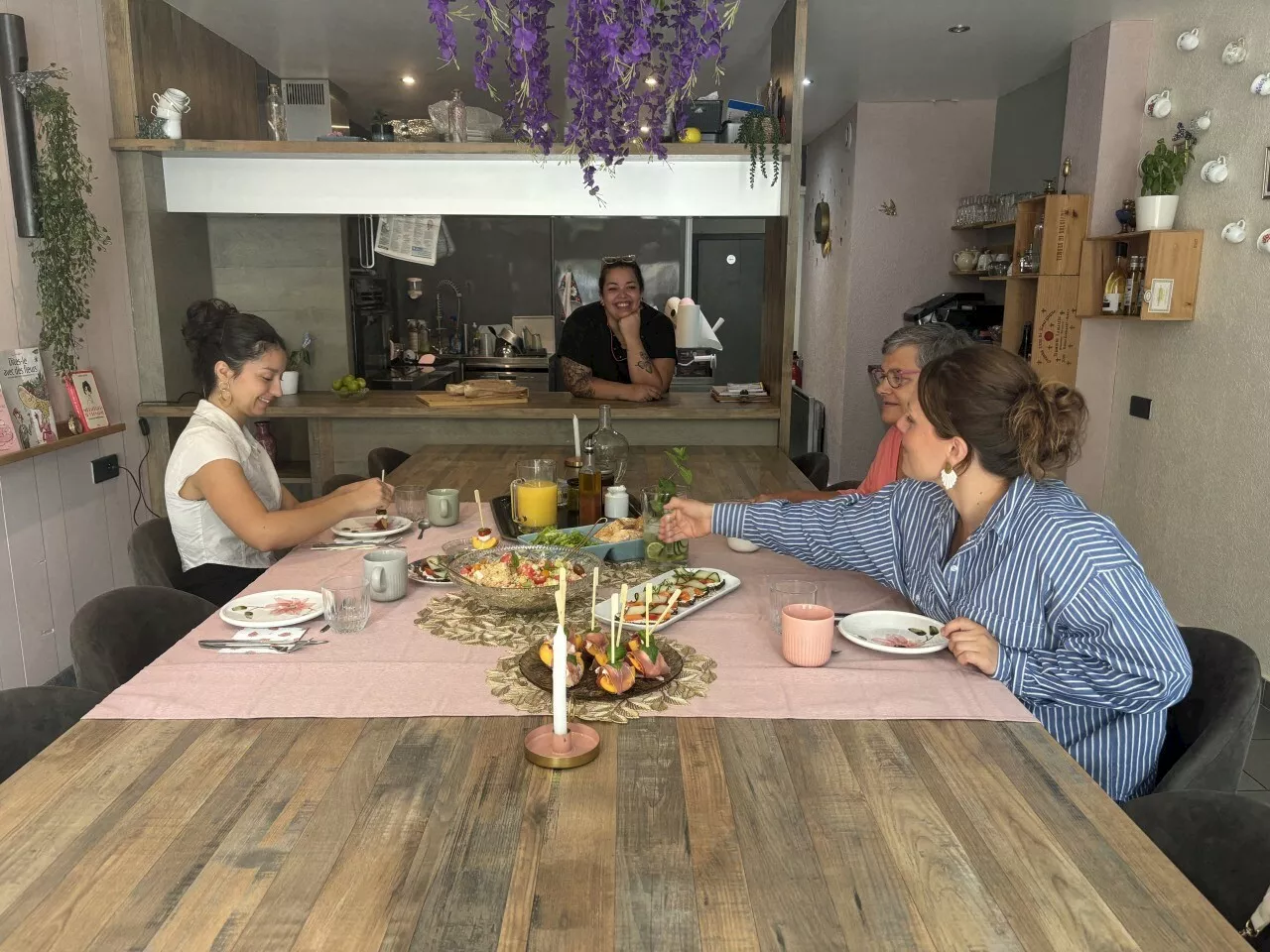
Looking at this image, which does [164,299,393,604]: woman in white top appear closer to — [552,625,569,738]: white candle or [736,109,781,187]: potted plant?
[552,625,569,738]: white candle

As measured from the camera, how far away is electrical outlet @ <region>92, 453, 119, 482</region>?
3.81 m

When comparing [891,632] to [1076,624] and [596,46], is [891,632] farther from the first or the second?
[596,46]

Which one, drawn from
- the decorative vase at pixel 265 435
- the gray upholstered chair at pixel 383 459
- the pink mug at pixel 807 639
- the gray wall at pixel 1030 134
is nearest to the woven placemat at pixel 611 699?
the pink mug at pixel 807 639

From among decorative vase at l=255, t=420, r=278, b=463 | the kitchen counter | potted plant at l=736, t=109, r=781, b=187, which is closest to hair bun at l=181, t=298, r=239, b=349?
the kitchen counter

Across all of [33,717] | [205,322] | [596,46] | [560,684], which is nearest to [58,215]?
[205,322]

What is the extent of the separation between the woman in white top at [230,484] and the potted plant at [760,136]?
2.35 meters

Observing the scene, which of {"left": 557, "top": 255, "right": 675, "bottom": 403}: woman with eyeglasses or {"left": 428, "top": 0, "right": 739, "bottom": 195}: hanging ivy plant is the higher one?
{"left": 428, "top": 0, "right": 739, "bottom": 195}: hanging ivy plant

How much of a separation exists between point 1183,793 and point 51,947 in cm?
139

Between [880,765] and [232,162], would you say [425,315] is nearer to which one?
[232,162]

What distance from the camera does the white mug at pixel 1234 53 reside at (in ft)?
11.7

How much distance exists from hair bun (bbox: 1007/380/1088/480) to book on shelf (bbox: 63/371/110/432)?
336cm

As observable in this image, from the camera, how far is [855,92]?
6242mm

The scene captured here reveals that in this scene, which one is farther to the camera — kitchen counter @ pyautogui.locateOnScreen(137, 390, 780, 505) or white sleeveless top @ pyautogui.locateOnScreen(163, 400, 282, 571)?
kitchen counter @ pyautogui.locateOnScreen(137, 390, 780, 505)

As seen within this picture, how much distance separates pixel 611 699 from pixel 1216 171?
137 inches
